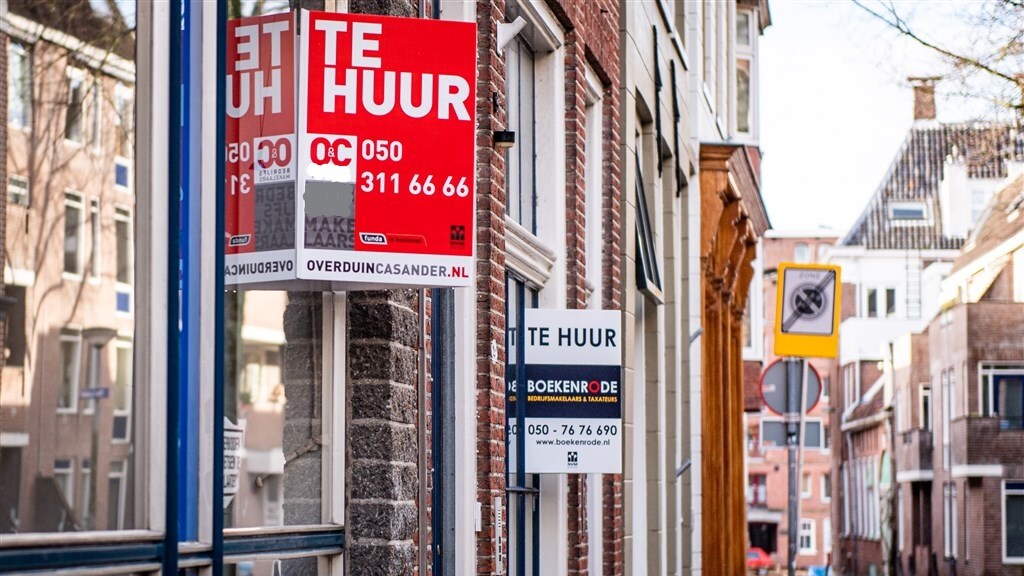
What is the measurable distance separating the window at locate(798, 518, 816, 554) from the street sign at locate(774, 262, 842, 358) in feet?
233

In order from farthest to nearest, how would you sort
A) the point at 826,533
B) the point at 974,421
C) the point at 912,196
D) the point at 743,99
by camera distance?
the point at 826,533 < the point at 912,196 < the point at 974,421 < the point at 743,99

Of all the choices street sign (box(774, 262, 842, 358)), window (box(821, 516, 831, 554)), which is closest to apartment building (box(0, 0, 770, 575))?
street sign (box(774, 262, 842, 358))

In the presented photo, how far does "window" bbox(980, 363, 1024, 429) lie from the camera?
177 ft

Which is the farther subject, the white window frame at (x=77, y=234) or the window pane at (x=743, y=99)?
the window pane at (x=743, y=99)

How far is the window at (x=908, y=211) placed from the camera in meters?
78.8

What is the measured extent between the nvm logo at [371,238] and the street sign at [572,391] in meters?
2.97

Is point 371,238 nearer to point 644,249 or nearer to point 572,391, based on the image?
point 572,391

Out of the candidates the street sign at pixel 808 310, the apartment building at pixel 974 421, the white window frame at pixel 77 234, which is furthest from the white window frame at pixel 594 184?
the apartment building at pixel 974 421

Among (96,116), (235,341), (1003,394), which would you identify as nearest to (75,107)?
(96,116)

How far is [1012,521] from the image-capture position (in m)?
53.9

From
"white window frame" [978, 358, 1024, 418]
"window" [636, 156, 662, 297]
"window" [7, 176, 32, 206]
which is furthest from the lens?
"white window frame" [978, 358, 1024, 418]

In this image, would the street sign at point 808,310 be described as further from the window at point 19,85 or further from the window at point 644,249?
the window at point 19,85

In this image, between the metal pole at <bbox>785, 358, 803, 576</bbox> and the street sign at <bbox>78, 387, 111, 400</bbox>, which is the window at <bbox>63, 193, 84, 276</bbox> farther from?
the metal pole at <bbox>785, 358, 803, 576</bbox>

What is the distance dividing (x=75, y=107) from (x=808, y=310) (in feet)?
44.6
